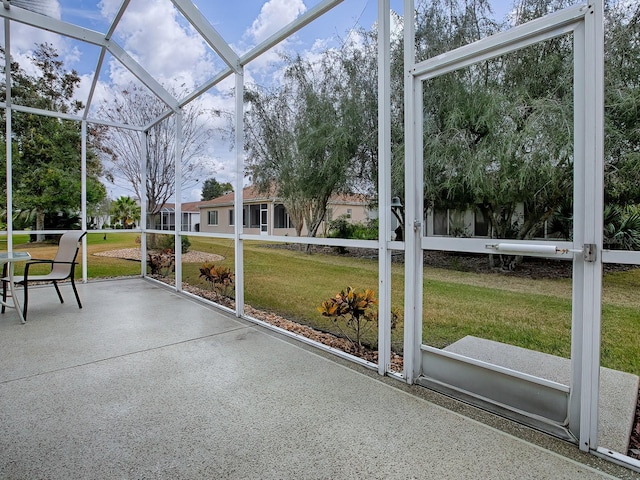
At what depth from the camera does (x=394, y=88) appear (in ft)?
8.88

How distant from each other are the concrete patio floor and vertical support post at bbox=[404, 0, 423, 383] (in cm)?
36

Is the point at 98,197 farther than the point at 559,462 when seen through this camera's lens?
Yes

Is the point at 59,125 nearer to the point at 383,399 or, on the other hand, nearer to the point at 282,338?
the point at 282,338

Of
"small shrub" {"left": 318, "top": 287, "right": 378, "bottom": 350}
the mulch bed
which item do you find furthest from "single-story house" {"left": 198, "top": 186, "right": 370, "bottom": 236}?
the mulch bed

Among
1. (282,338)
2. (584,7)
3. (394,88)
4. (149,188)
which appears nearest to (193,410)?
(282,338)

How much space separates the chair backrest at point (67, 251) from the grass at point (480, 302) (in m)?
2.57

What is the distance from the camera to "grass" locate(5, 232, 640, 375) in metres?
1.98

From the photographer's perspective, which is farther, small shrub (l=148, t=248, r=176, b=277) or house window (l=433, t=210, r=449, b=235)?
small shrub (l=148, t=248, r=176, b=277)

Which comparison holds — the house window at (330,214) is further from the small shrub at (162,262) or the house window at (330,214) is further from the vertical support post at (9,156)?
the vertical support post at (9,156)

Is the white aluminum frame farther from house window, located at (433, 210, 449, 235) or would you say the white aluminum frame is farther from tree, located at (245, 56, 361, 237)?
tree, located at (245, 56, 361, 237)

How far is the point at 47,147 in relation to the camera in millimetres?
6539

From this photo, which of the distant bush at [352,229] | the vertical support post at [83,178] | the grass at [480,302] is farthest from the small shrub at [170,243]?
the distant bush at [352,229]

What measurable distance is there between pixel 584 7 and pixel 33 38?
22.4ft

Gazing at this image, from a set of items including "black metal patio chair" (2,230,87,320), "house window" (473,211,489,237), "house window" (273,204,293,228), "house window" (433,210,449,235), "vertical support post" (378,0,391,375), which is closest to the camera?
"house window" (473,211,489,237)
